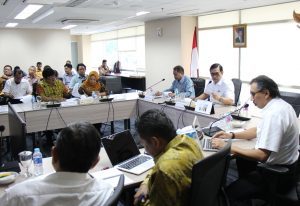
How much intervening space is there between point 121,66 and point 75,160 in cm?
1168

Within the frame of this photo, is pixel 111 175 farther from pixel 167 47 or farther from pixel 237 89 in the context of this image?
Result: pixel 167 47

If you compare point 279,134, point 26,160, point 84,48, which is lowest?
point 26,160

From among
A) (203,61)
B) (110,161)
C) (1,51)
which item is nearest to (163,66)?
(203,61)

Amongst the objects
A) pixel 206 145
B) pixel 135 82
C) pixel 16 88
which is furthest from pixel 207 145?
pixel 135 82

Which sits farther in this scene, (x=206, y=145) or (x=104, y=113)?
(x=104, y=113)

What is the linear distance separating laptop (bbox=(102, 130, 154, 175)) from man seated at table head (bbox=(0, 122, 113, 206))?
3.01 feet

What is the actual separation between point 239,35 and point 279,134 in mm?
5094

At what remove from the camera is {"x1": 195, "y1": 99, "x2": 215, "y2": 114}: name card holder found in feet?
11.7

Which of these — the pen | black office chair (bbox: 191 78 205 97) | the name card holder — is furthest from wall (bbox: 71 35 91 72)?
the pen

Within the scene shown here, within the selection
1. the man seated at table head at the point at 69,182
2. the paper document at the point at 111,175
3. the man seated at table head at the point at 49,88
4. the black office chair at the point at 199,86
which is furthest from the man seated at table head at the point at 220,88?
the man seated at table head at the point at 69,182

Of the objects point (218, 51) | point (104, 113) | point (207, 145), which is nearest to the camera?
point (207, 145)

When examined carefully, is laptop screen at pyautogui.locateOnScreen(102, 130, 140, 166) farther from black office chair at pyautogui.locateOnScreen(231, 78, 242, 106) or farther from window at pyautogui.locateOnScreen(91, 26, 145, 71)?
window at pyautogui.locateOnScreen(91, 26, 145, 71)

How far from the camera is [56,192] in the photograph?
1040 millimetres

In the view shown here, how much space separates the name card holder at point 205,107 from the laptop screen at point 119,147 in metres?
1.51
